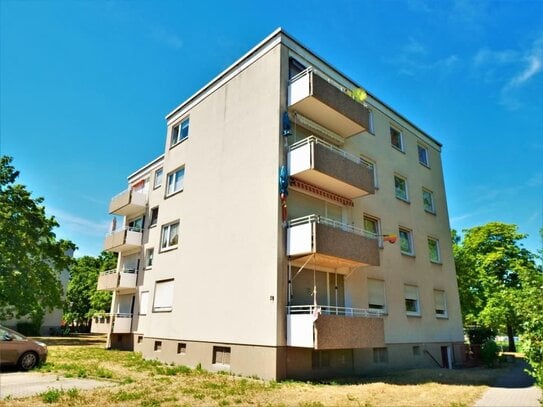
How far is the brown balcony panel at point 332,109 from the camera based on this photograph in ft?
55.1

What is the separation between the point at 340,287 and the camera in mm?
17078

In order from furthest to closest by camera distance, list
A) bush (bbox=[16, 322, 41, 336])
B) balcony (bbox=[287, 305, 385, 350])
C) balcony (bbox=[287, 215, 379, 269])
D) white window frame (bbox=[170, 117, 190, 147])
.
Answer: bush (bbox=[16, 322, 41, 336]), white window frame (bbox=[170, 117, 190, 147]), balcony (bbox=[287, 215, 379, 269]), balcony (bbox=[287, 305, 385, 350])

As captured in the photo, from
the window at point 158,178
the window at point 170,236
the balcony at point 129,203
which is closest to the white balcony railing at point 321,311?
the window at point 170,236

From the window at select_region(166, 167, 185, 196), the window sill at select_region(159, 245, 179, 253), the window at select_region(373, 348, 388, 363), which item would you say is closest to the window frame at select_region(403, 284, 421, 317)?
→ the window at select_region(373, 348, 388, 363)

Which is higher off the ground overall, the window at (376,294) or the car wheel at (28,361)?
the window at (376,294)

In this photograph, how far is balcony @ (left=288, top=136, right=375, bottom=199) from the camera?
15609 mm

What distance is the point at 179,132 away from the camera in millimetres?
23766

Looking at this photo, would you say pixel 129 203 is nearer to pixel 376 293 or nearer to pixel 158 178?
pixel 158 178

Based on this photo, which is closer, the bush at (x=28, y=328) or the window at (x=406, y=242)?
the window at (x=406, y=242)

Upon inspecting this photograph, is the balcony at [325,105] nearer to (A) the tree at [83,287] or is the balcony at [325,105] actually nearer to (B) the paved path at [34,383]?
(B) the paved path at [34,383]

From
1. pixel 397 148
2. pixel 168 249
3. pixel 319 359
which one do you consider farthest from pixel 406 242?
pixel 168 249

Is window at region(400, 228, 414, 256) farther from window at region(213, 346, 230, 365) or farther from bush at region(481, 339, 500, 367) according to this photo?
window at region(213, 346, 230, 365)

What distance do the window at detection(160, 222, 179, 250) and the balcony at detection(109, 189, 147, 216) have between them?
8071 millimetres

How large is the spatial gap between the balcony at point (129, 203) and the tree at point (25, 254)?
6.92 meters
